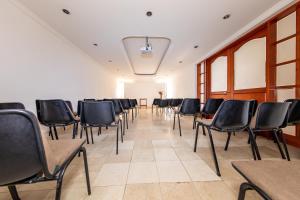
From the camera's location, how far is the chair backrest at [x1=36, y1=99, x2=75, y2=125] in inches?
82.3

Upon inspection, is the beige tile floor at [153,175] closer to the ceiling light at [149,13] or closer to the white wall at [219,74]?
the ceiling light at [149,13]

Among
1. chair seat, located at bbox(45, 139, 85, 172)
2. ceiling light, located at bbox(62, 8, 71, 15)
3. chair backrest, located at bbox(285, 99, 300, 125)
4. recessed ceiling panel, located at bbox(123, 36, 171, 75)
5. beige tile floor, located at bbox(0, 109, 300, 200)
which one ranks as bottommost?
beige tile floor, located at bbox(0, 109, 300, 200)

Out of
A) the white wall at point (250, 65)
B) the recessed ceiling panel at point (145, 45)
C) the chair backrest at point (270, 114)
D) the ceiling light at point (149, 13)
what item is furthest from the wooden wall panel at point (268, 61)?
the ceiling light at point (149, 13)

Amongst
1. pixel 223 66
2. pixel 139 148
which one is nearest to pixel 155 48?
pixel 223 66

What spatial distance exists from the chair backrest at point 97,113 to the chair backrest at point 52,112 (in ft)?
1.35

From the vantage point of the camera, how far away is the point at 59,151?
890 millimetres

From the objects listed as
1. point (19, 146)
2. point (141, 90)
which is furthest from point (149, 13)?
point (141, 90)

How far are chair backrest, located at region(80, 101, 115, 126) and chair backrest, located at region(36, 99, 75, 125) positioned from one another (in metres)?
0.41

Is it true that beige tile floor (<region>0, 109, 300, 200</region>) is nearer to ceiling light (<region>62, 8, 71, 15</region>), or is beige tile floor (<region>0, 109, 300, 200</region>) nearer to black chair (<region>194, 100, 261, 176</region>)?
black chair (<region>194, 100, 261, 176</region>)

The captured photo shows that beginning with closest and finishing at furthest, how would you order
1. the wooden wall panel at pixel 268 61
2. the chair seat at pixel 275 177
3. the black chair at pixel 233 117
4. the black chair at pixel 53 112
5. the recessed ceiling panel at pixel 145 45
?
1. the chair seat at pixel 275 177
2. the black chair at pixel 233 117
3. the black chair at pixel 53 112
4. the wooden wall panel at pixel 268 61
5. the recessed ceiling panel at pixel 145 45

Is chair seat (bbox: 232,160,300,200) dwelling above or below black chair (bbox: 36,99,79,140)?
below

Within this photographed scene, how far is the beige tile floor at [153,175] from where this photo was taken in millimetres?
1130

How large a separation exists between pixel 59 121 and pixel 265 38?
168 inches

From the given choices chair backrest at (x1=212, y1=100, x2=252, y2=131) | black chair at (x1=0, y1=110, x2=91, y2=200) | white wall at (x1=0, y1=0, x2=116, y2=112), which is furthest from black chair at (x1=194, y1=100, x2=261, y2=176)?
white wall at (x1=0, y1=0, x2=116, y2=112)
